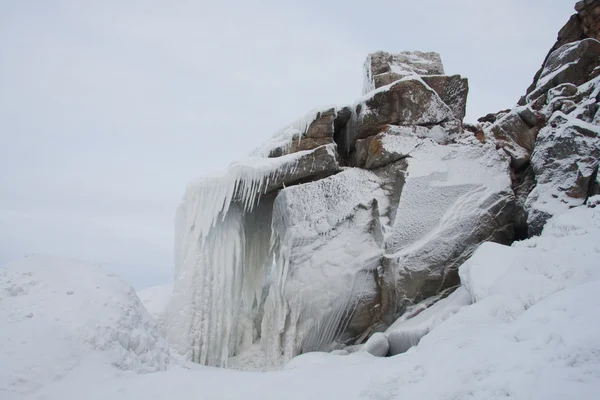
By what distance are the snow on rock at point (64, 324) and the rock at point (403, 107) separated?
25.4 feet

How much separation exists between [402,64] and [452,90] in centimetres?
227

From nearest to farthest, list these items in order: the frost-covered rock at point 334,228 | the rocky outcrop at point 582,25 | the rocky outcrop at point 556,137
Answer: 1. the rocky outcrop at point 556,137
2. the frost-covered rock at point 334,228
3. the rocky outcrop at point 582,25

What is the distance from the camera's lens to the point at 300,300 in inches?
416

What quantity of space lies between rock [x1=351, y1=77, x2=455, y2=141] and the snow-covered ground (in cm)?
471

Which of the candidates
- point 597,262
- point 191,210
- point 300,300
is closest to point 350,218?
point 300,300

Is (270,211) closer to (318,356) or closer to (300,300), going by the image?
(300,300)

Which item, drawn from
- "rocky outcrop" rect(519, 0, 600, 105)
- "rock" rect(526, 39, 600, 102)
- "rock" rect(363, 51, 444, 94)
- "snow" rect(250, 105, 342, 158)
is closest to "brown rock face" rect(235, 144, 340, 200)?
"snow" rect(250, 105, 342, 158)

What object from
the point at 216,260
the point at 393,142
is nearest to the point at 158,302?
the point at 216,260

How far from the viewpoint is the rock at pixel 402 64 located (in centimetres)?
1416

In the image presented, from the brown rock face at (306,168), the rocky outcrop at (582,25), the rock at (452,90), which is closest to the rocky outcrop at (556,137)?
the rock at (452,90)

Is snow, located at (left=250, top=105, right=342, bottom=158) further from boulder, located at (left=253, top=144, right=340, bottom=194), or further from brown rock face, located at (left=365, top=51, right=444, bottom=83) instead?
brown rock face, located at (left=365, top=51, right=444, bottom=83)

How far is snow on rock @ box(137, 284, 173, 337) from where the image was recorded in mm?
10795

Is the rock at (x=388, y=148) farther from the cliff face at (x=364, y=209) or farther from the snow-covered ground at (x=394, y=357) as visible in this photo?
the snow-covered ground at (x=394, y=357)

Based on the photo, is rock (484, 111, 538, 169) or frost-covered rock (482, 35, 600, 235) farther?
rock (484, 111, 538, 169)
